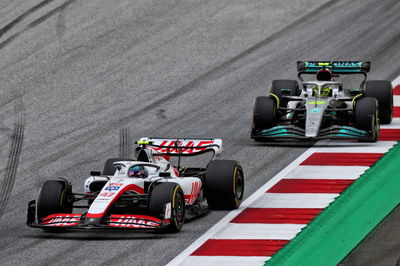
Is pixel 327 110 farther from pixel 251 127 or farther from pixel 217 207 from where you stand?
pixel 217 207

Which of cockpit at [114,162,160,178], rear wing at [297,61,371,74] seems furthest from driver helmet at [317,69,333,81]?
cockpit at [114,162,160,178]

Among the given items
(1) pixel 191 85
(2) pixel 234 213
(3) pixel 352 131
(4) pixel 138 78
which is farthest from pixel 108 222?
(4) pixel 138 78

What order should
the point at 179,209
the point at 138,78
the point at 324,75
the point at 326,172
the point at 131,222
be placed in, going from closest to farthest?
the point at 131,222 < the point at 179,209 < the point at 326,172 < the point at 324,75 < the point at 138,78

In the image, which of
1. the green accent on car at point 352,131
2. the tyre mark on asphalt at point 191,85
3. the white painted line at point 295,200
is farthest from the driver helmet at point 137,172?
the green accent on car at point 352,131

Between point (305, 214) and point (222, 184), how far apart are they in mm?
1258

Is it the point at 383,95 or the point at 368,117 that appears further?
the point at 383,95

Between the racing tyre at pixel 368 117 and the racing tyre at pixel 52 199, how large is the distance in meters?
6.97

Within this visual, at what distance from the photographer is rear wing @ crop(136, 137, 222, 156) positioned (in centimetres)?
1602

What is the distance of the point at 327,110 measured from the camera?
1983cm

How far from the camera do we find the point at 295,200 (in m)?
15.9

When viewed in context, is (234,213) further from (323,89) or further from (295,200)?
(323,89)

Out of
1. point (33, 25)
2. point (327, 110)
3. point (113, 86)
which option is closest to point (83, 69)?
point (113, 86)

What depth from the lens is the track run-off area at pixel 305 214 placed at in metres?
13.2

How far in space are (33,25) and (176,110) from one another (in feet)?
26.7
